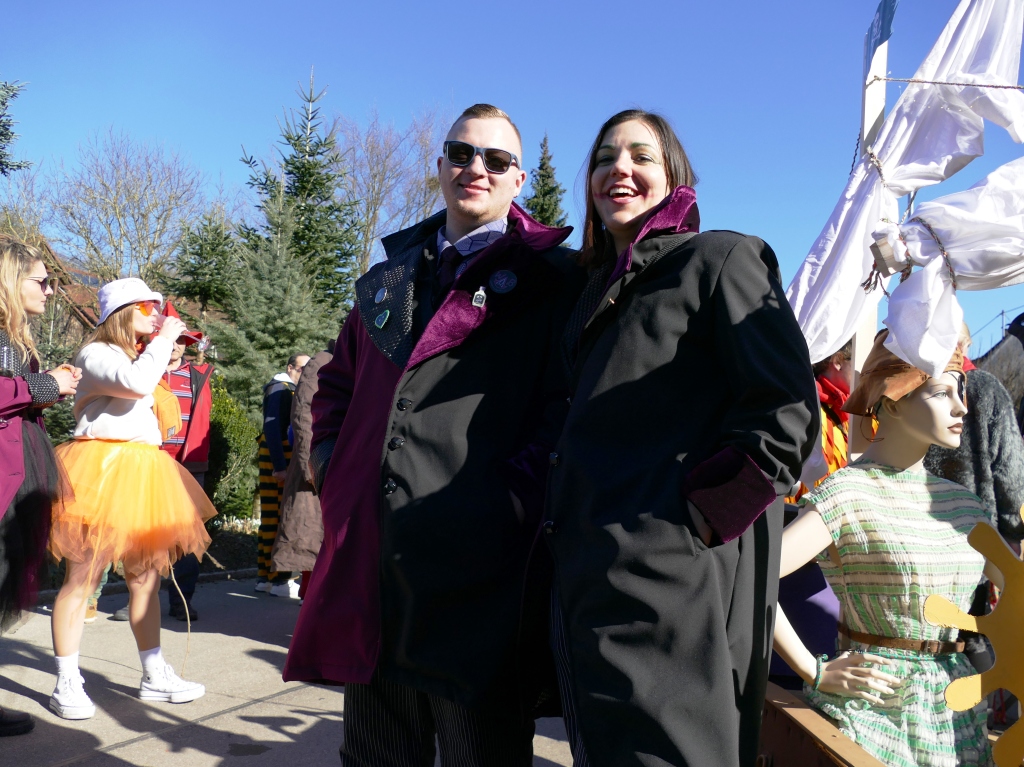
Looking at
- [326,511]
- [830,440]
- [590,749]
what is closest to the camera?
[590,749]

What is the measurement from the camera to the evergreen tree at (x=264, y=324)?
1204 centimetres

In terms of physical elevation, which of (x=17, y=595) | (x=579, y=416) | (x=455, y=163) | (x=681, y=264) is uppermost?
(x=455, y=163)

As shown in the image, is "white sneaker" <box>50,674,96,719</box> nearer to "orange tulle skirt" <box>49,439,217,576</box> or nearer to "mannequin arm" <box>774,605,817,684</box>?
"orange tulle skirt" <box>49,439,217,576</box>

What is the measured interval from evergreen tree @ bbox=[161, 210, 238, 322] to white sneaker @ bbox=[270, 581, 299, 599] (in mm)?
7065

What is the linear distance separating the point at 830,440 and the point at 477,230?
2.47m

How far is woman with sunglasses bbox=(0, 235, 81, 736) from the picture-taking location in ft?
12.5

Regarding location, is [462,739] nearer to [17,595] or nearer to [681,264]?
[681,264]

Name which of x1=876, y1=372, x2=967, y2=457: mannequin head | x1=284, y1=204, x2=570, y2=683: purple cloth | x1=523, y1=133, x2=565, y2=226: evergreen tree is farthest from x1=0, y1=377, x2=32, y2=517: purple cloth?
x1=523, y1=133, x2=565, y2=226: evergreen tree

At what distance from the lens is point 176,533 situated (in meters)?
4.38

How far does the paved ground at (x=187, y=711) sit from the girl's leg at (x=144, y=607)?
318mm

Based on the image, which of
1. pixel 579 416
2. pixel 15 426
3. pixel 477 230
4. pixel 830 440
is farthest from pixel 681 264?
pixel 15 426

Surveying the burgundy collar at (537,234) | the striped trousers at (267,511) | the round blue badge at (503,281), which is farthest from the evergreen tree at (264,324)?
the round blue badge at (503,281)

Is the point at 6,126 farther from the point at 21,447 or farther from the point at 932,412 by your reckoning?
the point at 932,412

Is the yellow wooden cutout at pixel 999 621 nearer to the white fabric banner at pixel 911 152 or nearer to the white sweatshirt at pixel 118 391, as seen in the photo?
the white fabric banner at pixel 911 152
